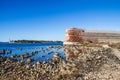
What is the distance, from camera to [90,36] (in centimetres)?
9306

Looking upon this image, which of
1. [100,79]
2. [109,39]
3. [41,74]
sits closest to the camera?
[100,79]

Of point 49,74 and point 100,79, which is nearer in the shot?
point 100,79

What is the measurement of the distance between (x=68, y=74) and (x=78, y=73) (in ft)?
3.32

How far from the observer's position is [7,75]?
22.3 metres

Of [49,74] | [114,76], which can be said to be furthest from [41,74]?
[114,76]

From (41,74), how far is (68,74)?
2836mm

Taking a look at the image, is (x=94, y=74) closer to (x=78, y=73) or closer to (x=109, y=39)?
(x=78, y=73)

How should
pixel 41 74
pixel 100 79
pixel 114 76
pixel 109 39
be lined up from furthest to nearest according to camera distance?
pixel 109 39
pixel 41 74
pixel 114 76
pixel 100 79

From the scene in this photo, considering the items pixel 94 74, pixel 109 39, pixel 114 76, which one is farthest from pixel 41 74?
pixel 109 39

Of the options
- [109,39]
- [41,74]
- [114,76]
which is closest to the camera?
[114,76]

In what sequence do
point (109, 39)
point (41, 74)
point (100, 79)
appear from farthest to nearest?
point (109, 39)
point (41, 74)
point (100, 79)

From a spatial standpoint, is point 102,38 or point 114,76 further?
point 102,38

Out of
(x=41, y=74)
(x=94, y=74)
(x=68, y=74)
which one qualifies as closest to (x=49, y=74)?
(x=41, y=74)

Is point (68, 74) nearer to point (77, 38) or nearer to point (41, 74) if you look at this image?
point (41, 74)
